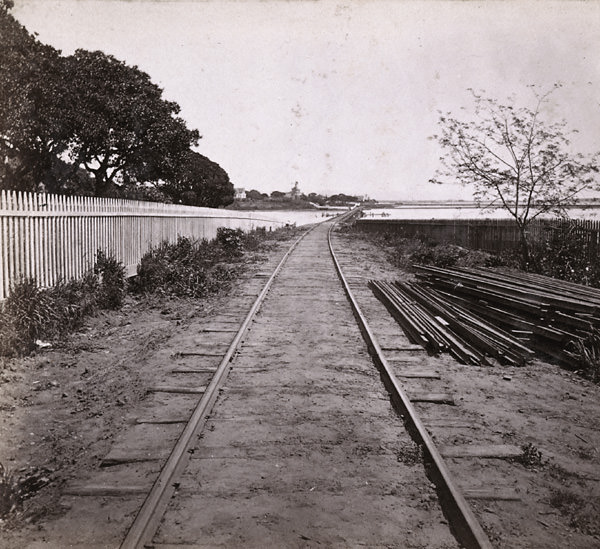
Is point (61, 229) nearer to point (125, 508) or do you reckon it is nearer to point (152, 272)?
point (152, 272)

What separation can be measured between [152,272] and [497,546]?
10.7 meters

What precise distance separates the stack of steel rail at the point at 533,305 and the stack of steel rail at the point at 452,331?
334 mm

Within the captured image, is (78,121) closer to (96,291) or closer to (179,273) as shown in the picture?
(179,273)

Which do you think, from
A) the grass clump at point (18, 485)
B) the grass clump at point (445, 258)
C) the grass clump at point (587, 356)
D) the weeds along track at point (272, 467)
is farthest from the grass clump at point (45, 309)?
the grass clump at point (445, 258)

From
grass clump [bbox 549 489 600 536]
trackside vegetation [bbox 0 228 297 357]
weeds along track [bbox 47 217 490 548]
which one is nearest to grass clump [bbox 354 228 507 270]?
trackside vegetation [bbox 0 228 297 357]

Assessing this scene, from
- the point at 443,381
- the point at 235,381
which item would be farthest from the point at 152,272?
the point at 443,381

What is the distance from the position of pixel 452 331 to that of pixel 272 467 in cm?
520

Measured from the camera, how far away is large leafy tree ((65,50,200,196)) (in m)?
27.3

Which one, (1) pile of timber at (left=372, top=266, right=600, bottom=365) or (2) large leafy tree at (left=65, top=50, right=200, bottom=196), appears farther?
(2) large leafy tree at (left=65, top=50, right=200, bottom=196)

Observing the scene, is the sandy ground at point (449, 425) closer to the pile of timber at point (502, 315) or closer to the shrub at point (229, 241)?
the pile of timber at point (502, 315)

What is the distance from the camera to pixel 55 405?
18.0ft

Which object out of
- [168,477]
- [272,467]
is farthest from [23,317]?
[272,467]

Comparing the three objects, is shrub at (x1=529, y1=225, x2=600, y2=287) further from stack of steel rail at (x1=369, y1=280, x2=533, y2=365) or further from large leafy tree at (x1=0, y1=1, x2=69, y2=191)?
large leafy tree at (x1=0, y1=1, x2=69, y2=191)

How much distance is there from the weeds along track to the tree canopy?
19.8 metres
